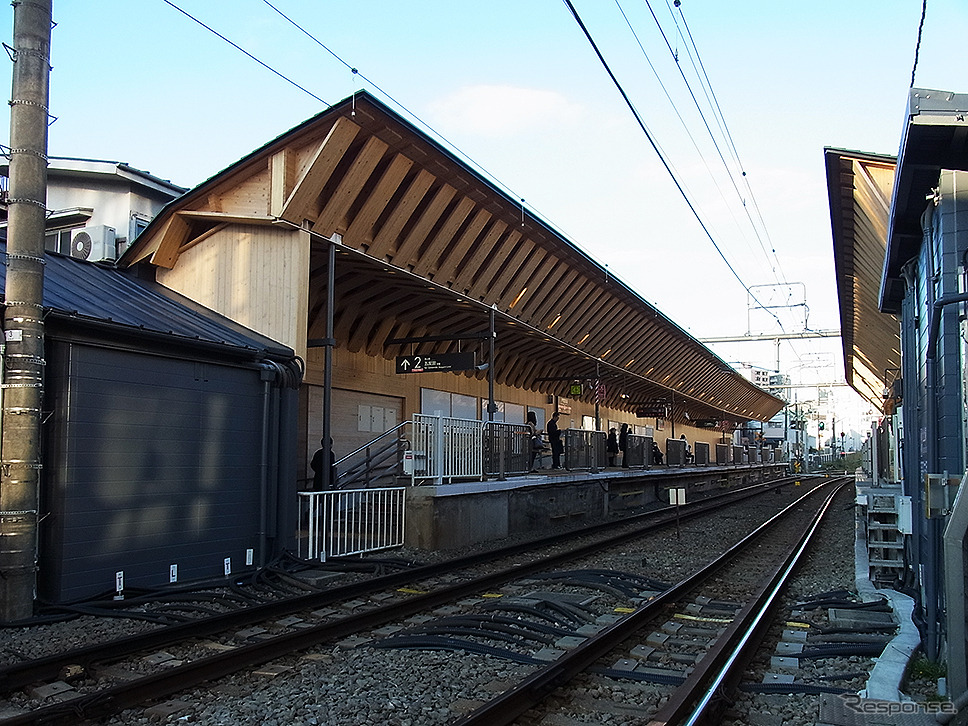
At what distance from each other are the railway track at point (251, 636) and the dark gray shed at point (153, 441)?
6.28 feet

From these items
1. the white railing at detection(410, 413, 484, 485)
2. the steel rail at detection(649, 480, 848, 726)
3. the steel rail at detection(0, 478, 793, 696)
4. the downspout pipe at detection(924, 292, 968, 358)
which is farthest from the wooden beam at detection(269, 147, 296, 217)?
the downspout pipe at detection(924, 292, 968, 358)

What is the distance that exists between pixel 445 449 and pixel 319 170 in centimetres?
565

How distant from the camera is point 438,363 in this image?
17.3 meters

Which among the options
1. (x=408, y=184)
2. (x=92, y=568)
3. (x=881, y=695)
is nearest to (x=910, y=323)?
(x=881, y=695)

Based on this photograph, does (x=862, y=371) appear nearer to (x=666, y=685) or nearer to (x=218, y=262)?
(x=218, y=262)

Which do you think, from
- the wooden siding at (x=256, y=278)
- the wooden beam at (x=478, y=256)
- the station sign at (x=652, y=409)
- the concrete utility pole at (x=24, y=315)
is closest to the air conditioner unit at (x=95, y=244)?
the wooden siding at (x=256, y=278)

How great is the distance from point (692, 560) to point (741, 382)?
36716 mm

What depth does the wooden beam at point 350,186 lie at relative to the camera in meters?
13.1

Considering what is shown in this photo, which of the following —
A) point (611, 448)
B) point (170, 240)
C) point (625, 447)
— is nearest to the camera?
point (170, 240)

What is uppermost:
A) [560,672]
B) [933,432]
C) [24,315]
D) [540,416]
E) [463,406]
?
[24,315]

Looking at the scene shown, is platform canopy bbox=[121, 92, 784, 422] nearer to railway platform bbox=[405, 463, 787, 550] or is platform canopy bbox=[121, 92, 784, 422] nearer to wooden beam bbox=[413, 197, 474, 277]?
wooden beam bbox=[413, 197, 474, 277]

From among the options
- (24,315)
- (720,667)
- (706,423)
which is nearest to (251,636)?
(24,315)

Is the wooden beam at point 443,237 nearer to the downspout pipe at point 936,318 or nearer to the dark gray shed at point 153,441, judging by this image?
the dark gray shed at point 153,441

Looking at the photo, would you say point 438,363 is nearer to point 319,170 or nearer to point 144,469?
point 319,170
